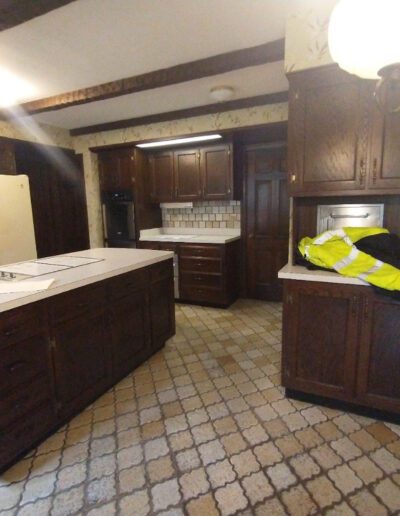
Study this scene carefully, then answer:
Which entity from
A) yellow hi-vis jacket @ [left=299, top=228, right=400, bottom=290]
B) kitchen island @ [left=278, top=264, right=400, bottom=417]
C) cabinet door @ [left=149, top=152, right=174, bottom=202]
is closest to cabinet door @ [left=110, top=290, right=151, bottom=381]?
kitchen island @ [left=278, top=264, right=400, bottom=417]

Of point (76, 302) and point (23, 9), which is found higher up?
point (23, 9)

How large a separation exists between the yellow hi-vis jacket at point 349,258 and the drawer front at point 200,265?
1808 mm

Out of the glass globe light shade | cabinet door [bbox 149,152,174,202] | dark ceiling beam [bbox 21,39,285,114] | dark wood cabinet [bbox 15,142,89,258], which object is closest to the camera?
the glass globe light shade

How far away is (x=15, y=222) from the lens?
3.36m

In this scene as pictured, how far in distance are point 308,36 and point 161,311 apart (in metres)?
2.30

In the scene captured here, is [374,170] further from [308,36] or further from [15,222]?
[15,222]

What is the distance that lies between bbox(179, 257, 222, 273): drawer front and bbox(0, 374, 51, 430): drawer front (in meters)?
2.43

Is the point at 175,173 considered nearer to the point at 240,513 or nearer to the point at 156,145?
the point at 156,145

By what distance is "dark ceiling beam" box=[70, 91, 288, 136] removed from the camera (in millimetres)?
3336

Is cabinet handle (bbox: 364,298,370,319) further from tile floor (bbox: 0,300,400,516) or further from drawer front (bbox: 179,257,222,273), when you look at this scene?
drawer front (bbox: 179,257,222,273)

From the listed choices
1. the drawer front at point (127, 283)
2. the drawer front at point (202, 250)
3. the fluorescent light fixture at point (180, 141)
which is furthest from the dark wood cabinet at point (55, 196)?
the drawer front at point (127, 283)

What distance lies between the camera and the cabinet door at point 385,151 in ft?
5.68

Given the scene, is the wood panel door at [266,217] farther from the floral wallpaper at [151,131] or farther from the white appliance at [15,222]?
the white appliance at [15,222]

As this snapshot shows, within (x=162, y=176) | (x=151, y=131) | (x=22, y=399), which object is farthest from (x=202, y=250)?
(x=22, y=399)
